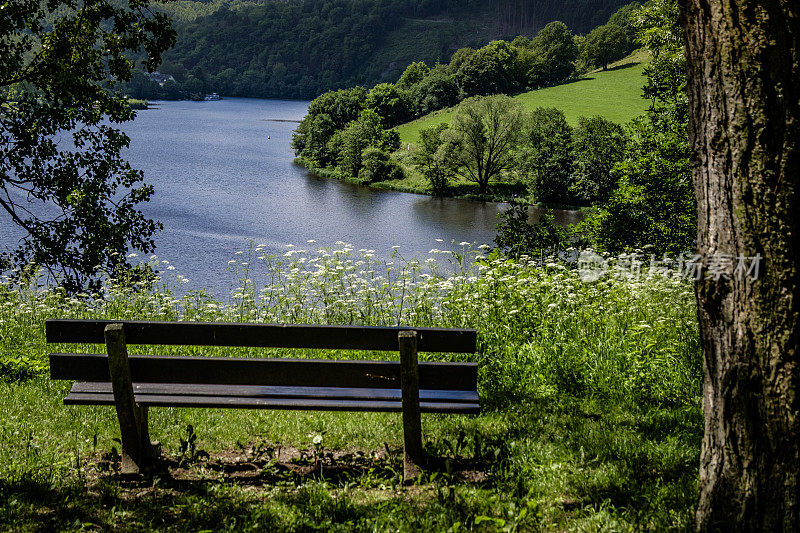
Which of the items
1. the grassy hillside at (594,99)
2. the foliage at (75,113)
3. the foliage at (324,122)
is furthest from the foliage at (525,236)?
the foliage at (324,122)

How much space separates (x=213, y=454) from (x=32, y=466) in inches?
43.5

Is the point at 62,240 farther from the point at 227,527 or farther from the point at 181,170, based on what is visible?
the point at 181,170

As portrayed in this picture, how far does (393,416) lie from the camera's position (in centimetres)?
540

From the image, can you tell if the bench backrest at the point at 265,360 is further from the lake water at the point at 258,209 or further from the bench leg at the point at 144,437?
the lake water at the point at 258,209

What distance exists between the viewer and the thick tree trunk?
2.99 metres

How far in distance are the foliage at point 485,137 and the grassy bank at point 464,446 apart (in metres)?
59.6

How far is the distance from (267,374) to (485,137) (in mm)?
66118

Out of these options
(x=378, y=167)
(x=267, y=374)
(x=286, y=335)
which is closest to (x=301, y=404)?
(x=267, y=374)

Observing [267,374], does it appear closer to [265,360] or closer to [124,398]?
[265,360]

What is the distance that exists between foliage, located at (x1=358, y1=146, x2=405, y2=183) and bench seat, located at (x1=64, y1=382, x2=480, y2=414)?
66.9m

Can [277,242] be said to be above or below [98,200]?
below

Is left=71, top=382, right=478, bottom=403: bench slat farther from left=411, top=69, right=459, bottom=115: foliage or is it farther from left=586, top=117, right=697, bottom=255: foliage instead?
left=411, top=69, right=459, bottom=115: foliage

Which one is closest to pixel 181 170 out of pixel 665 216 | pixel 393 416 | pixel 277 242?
pixel 277 242

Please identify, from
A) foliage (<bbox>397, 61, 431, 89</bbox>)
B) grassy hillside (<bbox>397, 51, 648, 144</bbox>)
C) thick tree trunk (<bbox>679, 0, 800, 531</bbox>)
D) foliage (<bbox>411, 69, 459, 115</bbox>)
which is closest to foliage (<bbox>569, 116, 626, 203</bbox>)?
grassy hillside (<bbox>397, 51, 648, 144</bbox>)
